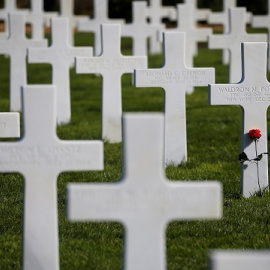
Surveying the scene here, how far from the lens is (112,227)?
7441mm

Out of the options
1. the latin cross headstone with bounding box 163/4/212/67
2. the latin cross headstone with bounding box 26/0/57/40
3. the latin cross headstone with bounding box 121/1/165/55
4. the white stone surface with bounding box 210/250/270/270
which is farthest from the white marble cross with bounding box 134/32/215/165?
the latin cross headstone with bounding box 26/0/57/40

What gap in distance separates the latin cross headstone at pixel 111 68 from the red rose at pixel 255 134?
2.97 metres

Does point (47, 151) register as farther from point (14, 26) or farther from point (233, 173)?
point (14, 26)

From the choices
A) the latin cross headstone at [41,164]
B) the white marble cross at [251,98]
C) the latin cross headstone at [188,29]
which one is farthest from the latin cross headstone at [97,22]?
the latin cross headstone at [41,164]

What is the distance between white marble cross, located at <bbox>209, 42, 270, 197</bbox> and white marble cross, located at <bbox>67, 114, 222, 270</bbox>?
3039mm

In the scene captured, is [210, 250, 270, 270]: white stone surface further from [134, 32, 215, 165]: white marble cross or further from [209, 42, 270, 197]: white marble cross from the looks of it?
[134, 32, 215, 165]: white marble cross

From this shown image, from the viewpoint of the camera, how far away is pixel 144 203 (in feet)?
17.4

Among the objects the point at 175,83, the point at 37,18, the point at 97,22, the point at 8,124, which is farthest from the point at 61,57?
the point at 37,18

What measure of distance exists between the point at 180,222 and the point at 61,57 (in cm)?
583

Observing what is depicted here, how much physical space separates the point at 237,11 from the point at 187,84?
5.15m

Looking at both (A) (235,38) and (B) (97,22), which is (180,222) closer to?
(A) (235,38)

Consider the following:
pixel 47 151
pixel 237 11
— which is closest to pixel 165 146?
pixel 47 151

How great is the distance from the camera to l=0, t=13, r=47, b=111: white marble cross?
46.2 feet

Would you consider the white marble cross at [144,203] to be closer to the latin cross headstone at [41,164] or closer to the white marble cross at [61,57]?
the latin cross headstone at [41,164]
